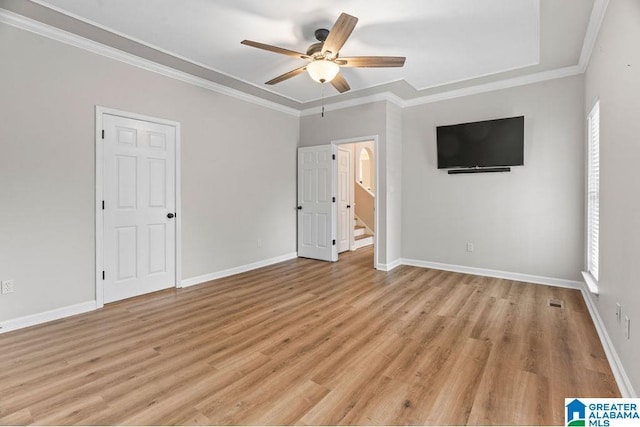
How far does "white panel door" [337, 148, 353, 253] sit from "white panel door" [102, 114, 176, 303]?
10.7 ft

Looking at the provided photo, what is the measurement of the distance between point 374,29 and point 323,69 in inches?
Result: 25.9

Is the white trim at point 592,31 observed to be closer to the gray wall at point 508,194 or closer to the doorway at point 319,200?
the gray wall at point 508,194

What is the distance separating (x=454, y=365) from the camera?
7.55ft

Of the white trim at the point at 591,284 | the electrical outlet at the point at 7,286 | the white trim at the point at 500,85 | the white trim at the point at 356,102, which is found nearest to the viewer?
the electrical outlet at the point at 7,286

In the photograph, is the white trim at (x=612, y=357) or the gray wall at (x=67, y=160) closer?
the white trim at (x=612, y=357)

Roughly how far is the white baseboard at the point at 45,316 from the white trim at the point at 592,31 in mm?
5484

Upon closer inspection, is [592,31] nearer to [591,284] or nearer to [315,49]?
[591,284]

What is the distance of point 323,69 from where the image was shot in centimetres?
308

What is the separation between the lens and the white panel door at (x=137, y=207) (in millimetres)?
3562

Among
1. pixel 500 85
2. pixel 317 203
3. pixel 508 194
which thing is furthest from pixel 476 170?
pixel 317 203

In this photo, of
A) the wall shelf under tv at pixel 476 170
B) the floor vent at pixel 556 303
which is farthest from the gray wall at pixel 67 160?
the floor vent at pixel 556 303

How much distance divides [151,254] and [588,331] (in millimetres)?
4684

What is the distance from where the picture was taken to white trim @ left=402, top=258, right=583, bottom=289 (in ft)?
13.6

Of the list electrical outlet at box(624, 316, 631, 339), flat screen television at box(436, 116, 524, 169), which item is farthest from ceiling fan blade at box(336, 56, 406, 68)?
electrical outlet at box(624, 316, 631, 339)
